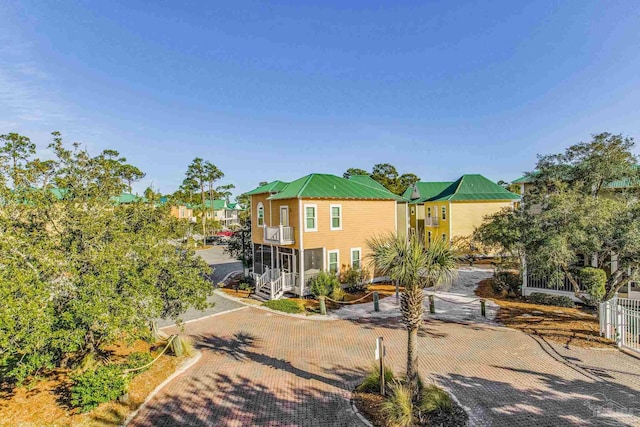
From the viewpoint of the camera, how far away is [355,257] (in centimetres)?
2214

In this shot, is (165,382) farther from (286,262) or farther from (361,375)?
(286,262)

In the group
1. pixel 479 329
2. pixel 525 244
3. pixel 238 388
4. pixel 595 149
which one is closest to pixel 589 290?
pixel 525 244

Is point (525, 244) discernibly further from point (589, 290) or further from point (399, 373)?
point (399, 373)

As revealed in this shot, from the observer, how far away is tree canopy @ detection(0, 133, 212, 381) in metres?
6.86

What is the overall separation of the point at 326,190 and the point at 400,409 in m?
14.8

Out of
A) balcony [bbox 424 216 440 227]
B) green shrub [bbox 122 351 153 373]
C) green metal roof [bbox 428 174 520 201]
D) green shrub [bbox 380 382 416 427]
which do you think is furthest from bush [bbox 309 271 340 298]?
green metal roof [bbox 428 174 520 201]

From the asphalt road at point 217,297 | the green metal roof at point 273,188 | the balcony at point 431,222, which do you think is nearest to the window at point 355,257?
the green metal roof at point 273,188

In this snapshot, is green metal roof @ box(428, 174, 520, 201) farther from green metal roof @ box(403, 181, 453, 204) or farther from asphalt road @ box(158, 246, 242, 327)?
asphalt road @ box(158, 246, 242, 327)

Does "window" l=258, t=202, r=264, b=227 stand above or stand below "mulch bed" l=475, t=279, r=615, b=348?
above

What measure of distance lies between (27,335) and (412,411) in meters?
8.54

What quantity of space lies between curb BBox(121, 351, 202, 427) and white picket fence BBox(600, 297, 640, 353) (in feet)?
49.7

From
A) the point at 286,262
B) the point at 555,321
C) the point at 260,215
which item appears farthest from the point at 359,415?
the point at 260,215

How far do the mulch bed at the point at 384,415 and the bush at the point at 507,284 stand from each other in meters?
13.2

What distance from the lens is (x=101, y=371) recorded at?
8508mm
